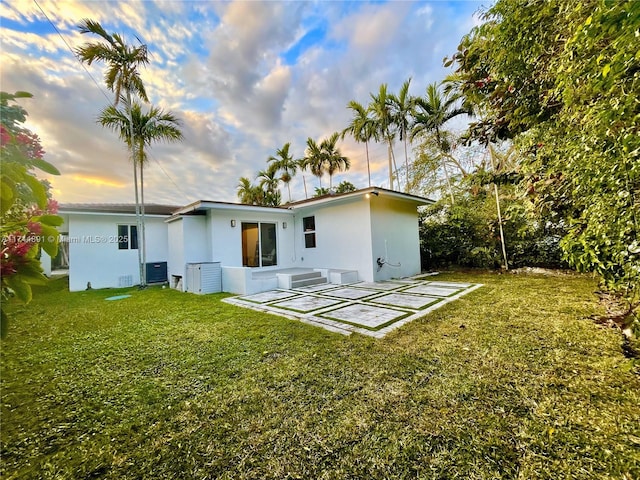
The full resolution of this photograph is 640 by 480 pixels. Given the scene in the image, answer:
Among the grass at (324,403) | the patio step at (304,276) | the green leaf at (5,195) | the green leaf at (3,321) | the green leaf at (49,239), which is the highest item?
the green leaf at (5,195)

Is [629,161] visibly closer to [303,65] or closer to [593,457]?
[593,457]

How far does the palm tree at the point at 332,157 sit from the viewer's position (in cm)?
2038

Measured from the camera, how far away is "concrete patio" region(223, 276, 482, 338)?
480 cm

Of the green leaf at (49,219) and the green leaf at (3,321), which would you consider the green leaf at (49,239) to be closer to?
the green leaf at (49,219)

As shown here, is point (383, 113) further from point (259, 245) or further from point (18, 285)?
point (18, 285)

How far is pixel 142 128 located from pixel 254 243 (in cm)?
594

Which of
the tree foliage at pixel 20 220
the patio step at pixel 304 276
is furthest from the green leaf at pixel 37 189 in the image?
the patio step at pixel 304 276

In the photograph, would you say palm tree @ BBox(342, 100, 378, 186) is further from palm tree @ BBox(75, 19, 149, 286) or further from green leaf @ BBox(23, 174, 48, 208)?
green leaf @ BBox(23, 174, 48, 208)

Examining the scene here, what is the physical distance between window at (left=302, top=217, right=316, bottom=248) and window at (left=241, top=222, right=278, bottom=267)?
52.1 inches

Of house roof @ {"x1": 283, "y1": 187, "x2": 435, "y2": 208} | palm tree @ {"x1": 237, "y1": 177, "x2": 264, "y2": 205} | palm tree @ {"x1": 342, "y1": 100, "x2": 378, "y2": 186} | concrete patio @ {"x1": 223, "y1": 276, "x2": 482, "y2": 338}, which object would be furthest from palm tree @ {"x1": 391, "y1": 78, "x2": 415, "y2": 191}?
palm tree @ {"x1": 237, "y1": 177, "x2": 264, "y2": 205}

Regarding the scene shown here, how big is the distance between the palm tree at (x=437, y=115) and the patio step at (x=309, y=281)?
8.33m

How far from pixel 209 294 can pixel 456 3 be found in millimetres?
9217

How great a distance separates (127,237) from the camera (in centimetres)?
1123

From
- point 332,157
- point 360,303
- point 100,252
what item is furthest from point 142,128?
point 332,157
